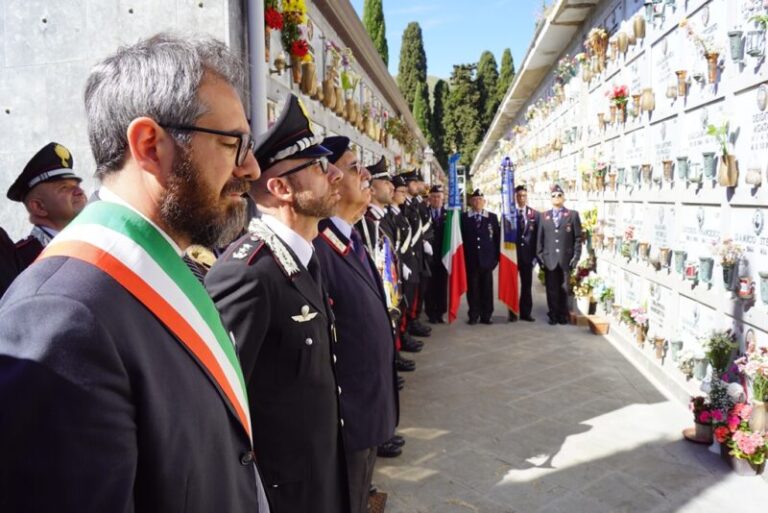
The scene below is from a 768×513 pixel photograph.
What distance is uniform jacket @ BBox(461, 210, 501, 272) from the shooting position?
834cm

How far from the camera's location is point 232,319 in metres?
1.75

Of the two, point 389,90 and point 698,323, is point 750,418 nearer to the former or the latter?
point 698,323

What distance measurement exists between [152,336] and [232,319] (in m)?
0.83

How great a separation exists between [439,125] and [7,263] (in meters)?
44.8

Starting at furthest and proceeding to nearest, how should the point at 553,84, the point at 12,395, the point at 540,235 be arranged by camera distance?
the point at 553,84 < the point at 540,235 < the point at 12,395

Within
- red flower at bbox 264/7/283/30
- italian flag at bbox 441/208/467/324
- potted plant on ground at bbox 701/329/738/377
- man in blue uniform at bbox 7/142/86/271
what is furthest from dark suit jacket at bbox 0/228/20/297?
italian flag at bbox 441/208/467/324

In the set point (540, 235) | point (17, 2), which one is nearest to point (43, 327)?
point (17, 2)

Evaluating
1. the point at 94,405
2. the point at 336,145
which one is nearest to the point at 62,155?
the point at 336,145

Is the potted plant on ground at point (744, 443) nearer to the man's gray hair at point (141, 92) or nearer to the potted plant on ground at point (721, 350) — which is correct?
the potted plant on ground at point (721, 350)

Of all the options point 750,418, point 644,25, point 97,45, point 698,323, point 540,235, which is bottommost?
point 750,418

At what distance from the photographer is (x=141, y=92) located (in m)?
1.07

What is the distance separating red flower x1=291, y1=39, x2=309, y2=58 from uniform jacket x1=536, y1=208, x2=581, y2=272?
4225 millimetres

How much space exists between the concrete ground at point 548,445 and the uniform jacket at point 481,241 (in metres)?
2.15

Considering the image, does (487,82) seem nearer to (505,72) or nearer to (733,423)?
(505,72)
